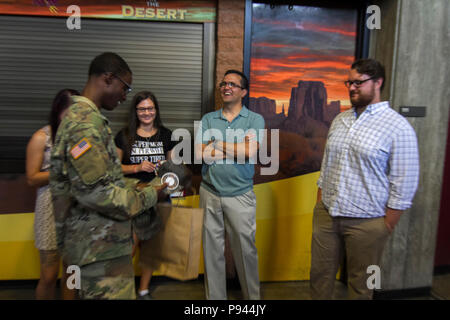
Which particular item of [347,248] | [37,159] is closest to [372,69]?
[347,248]

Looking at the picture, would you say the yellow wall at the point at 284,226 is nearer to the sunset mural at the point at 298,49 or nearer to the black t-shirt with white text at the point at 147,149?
the black t-shirt with white text at the point at 147,149

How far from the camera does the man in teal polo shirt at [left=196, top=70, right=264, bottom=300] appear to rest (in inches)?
101

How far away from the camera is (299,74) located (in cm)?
314

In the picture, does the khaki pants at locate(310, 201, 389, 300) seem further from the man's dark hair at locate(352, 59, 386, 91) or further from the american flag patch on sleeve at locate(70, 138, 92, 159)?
the american flag patch on sleeve at locate(70, 138, 92, 159)

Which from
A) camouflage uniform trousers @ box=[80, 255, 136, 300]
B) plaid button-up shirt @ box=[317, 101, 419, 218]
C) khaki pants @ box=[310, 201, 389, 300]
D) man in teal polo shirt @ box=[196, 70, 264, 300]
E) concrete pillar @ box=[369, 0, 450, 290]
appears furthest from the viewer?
concrete pillar @ box=[369, 0, 450, 290]

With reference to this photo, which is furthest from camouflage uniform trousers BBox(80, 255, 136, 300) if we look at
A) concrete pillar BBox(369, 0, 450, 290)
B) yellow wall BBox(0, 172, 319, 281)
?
concrete pillar BBox(369, 0, 450, 290)

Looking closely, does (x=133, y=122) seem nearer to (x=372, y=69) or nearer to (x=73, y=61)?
Result: (x=73, y=61)

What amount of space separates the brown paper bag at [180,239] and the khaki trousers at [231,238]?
2.85 ft

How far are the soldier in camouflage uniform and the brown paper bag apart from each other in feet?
0.54

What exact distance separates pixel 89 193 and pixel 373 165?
1.64 meters

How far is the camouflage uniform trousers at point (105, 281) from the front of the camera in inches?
59.8

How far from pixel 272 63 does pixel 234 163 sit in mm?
1136

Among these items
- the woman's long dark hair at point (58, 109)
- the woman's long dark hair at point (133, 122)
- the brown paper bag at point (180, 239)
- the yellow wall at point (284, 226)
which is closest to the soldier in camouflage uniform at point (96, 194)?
the brown paper bag at point (180, 239)

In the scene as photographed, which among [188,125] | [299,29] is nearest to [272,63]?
[299,29]
